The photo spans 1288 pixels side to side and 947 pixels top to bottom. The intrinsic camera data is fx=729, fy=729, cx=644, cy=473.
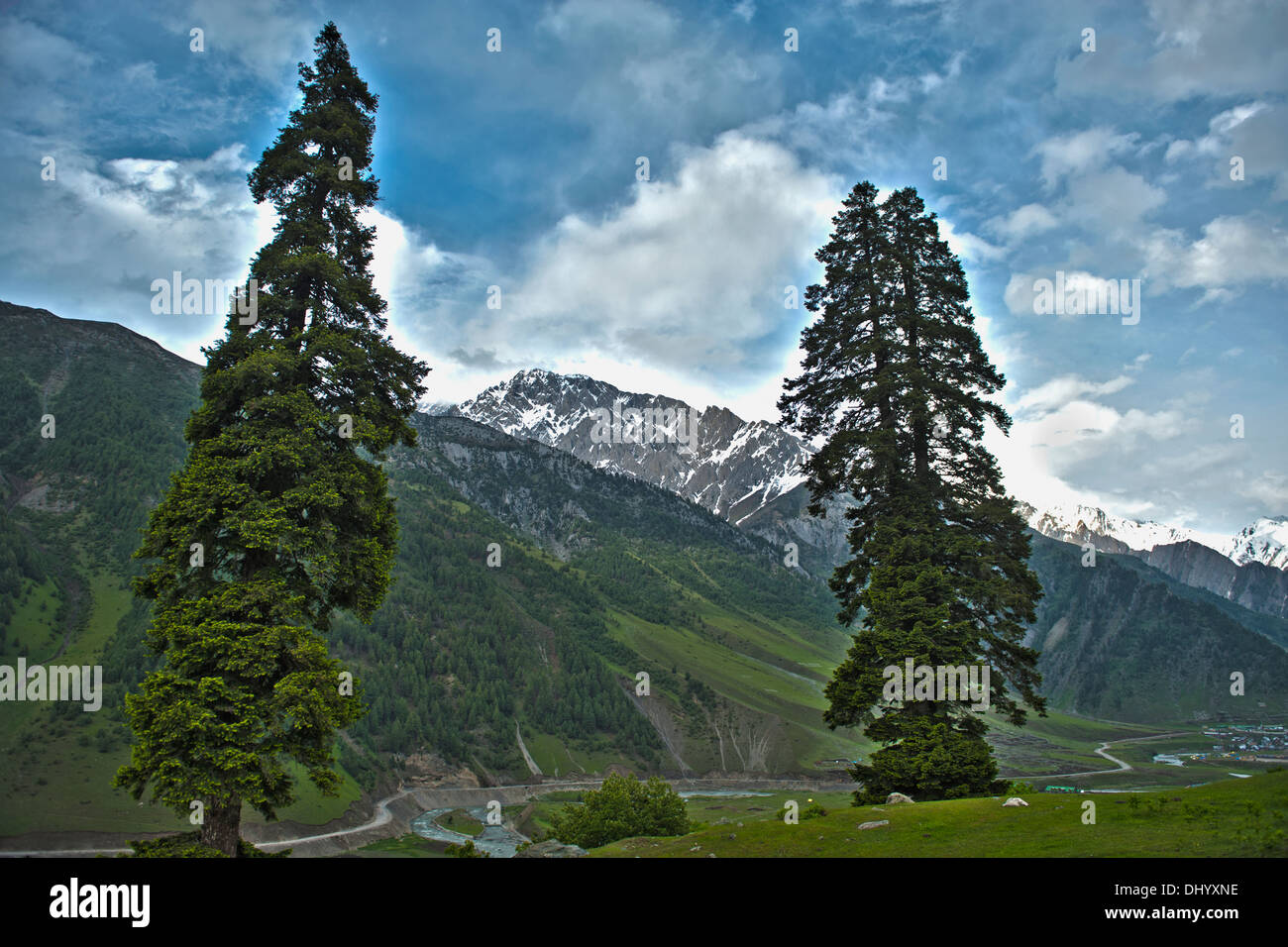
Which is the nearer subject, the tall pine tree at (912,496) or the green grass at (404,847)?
the tall pine tree at (912,496)

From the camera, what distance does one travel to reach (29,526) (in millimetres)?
169750

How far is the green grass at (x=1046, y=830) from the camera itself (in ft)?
44.7

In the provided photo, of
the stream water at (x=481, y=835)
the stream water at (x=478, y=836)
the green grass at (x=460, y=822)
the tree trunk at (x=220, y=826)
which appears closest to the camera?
the tree trunk at (x=220, y=826)

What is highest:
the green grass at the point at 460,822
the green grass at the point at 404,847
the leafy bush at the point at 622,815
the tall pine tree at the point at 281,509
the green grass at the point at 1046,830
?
the tall pine tree at the point at 281,509

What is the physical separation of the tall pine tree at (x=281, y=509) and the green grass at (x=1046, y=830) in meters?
11.1

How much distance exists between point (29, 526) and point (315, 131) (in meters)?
198

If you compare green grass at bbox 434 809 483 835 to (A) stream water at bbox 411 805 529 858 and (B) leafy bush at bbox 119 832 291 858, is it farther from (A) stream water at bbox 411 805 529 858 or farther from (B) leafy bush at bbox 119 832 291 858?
(B) leafy bush at bbox 119 832 291 858

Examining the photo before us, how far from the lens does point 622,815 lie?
7006 cm

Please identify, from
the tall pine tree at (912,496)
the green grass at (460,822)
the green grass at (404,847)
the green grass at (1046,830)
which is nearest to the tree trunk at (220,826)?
the green grass at (1046,830)

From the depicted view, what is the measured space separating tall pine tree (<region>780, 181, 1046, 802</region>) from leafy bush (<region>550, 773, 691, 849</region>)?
47.1 meters

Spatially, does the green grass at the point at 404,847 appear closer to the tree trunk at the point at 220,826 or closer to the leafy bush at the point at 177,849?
the tree trunk at the point at 220,826

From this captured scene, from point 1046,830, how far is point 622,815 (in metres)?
60.0
